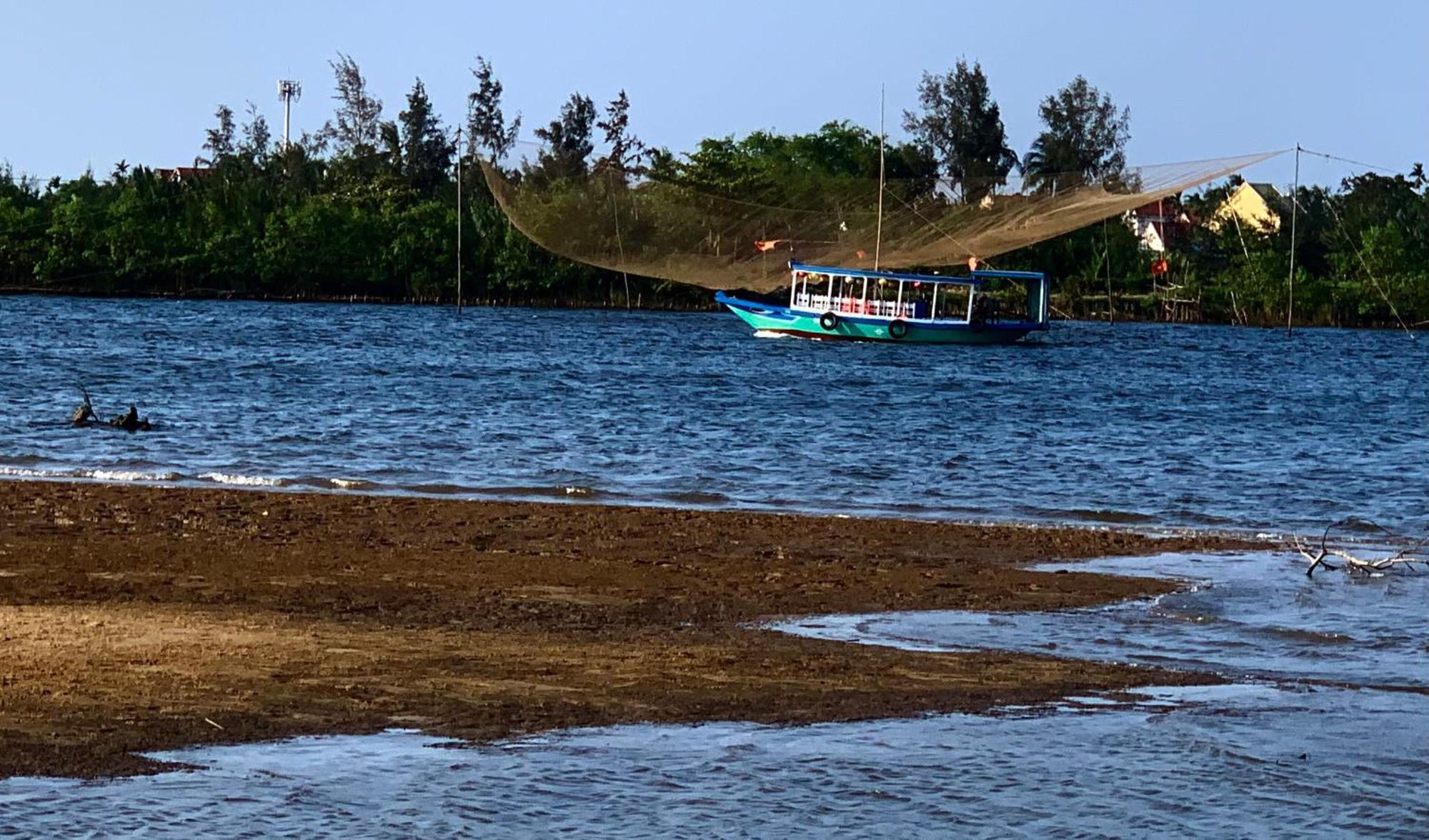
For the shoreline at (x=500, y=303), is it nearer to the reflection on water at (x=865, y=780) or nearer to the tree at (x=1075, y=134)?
the tree at (x=1075, y=134)

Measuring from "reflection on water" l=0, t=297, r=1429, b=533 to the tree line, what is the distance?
34.1 m

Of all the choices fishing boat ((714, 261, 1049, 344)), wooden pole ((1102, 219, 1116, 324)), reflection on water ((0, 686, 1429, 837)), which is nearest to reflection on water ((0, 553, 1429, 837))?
reflection on water ((0, 686, 1429, 837))

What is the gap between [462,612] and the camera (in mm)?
10477

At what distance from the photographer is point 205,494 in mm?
16016

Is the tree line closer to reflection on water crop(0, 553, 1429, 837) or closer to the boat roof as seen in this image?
the boat roof

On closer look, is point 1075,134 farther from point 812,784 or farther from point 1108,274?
point 812,784

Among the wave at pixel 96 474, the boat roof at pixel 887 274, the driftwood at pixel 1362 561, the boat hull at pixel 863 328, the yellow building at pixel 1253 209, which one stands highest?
the yellow building at pixel 1253 209

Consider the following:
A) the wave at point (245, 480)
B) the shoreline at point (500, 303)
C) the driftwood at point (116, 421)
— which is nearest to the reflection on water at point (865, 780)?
the wave at point (245, 480)

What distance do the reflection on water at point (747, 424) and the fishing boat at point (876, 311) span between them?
1.19 metres

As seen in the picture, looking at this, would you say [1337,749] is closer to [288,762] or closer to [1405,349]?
[288,762]

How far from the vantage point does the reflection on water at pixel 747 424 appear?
1911 cm

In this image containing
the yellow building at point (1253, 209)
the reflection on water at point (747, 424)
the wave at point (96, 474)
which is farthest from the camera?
the yellow building at point (1253, 209)

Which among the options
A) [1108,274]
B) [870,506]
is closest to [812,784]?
A: [870,506]

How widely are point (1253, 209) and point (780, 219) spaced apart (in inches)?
2453
